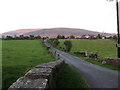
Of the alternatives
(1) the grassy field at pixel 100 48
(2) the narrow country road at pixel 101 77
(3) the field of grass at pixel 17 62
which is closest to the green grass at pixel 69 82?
(2) the narrow country road at pixel 101 77

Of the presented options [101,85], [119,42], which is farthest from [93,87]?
[119,42]

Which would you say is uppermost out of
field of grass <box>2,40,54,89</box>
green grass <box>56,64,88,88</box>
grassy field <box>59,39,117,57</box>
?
field of grass <box>2,40,54,89</box>

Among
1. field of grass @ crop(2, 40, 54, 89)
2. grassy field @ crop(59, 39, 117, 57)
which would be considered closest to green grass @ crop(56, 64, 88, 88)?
field of grass @ crop(2, 40, 54, 89)

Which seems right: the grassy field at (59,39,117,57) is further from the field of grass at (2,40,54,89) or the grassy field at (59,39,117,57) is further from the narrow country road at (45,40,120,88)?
the narrow country road at (45,40,120,88)

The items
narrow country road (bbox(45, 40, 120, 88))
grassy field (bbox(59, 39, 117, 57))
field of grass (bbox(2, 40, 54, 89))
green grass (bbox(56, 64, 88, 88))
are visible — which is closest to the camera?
green grass (bbox(56, 64, 88, 88))

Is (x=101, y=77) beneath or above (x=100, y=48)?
above

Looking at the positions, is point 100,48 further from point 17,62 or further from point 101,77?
point 17,62

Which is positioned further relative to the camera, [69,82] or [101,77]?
[101,77]

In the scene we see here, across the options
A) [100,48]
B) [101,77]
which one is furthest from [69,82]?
[100,48]

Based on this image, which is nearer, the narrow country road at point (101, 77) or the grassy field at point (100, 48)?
the narrow country road at point (101, 77)

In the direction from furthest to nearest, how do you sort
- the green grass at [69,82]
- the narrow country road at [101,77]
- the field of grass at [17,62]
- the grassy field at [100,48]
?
the grassy field at [100,48] → the narrow country road at [101,77] → the field of grass at [17,62] → the green grass at [69,82]

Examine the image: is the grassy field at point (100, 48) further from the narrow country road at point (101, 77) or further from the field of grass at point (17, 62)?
the narrow country road at point (101, 77)

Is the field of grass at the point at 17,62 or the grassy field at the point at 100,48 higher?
the field of grass at the point at 17,62

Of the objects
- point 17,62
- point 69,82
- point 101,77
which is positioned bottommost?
point 101,77
